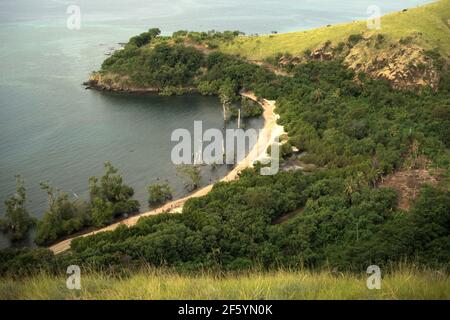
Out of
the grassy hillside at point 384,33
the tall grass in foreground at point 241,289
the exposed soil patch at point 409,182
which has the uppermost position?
the grassy hillside at point 384,33

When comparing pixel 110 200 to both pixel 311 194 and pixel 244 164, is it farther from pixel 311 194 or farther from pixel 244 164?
pixel 311 194

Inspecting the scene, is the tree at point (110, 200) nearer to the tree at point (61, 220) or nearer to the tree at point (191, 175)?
the tree at point (61, 220)

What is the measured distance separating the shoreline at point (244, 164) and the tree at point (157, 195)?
0.71 meters

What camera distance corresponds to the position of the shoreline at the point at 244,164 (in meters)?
32.9

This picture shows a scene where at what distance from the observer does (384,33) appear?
64.4 metres

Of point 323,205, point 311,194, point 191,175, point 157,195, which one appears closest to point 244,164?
point 191,175

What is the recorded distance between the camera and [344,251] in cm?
2434

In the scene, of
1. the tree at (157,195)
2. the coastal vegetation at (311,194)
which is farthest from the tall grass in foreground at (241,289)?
the tree at (157,195)

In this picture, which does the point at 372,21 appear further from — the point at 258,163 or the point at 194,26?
the point at 194,26

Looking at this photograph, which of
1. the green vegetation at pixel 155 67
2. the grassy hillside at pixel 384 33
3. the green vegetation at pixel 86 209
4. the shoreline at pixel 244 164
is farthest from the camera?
the green vegetation at pixel 155 67

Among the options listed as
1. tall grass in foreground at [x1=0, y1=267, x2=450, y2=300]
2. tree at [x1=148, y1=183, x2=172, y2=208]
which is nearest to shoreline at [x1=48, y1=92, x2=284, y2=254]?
tree at [x1=148, y1=183, x2=172, y2=208]

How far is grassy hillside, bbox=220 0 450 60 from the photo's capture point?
6312 centimetres

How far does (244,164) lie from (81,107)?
28113 mm
